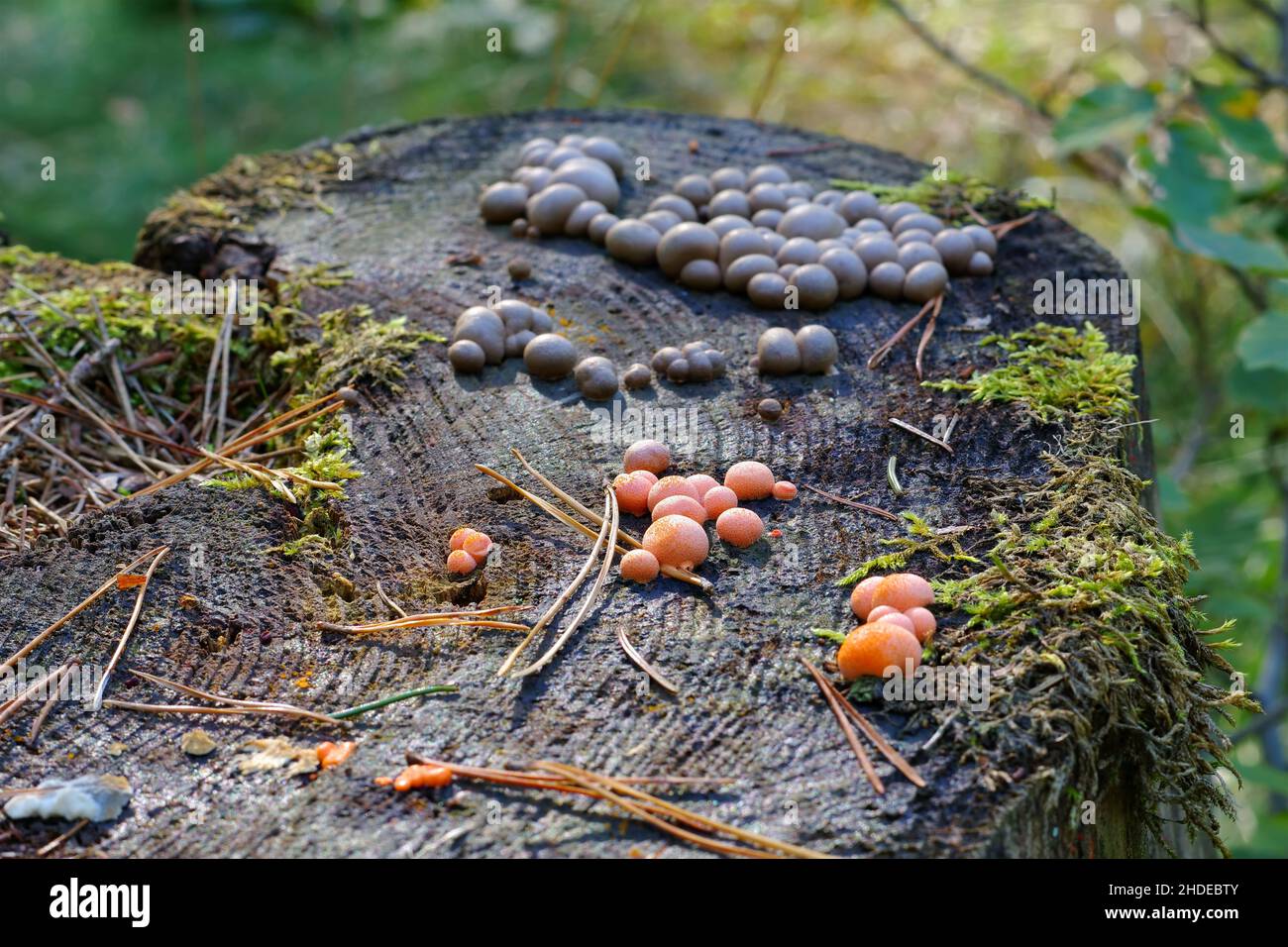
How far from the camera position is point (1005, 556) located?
2.36 metres

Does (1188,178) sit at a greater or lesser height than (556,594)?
greater

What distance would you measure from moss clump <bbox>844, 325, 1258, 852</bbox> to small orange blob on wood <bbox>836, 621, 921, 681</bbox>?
8 cm

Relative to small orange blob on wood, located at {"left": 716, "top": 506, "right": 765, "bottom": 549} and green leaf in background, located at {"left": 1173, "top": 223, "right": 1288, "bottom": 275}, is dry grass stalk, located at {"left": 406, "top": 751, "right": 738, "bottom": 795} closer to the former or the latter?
small orange blob on wood, located at {"left": 716, "top": 506, "right": 765, "bottom": 549}

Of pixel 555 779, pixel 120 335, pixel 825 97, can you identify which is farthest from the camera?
pixel 825 97

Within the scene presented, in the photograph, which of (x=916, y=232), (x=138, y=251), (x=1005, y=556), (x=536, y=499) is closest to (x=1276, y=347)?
(x=916, y=232)

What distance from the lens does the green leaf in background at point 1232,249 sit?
11.3ft

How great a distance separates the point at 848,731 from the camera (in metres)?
2.01

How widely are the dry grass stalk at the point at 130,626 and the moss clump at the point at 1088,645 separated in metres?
1.59

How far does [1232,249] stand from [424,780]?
310 cm

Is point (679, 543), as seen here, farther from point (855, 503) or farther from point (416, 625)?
point (416, 625)

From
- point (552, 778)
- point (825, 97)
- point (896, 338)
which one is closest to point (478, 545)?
point (552, 778)

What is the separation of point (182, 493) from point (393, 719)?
3.29 ft

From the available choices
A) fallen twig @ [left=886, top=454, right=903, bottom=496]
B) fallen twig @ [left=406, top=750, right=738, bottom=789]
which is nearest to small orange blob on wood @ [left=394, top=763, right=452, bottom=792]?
fallen twig @ [left=406, top=750, right=738, bottom=789]

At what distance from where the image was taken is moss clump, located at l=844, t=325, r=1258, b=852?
199cm
